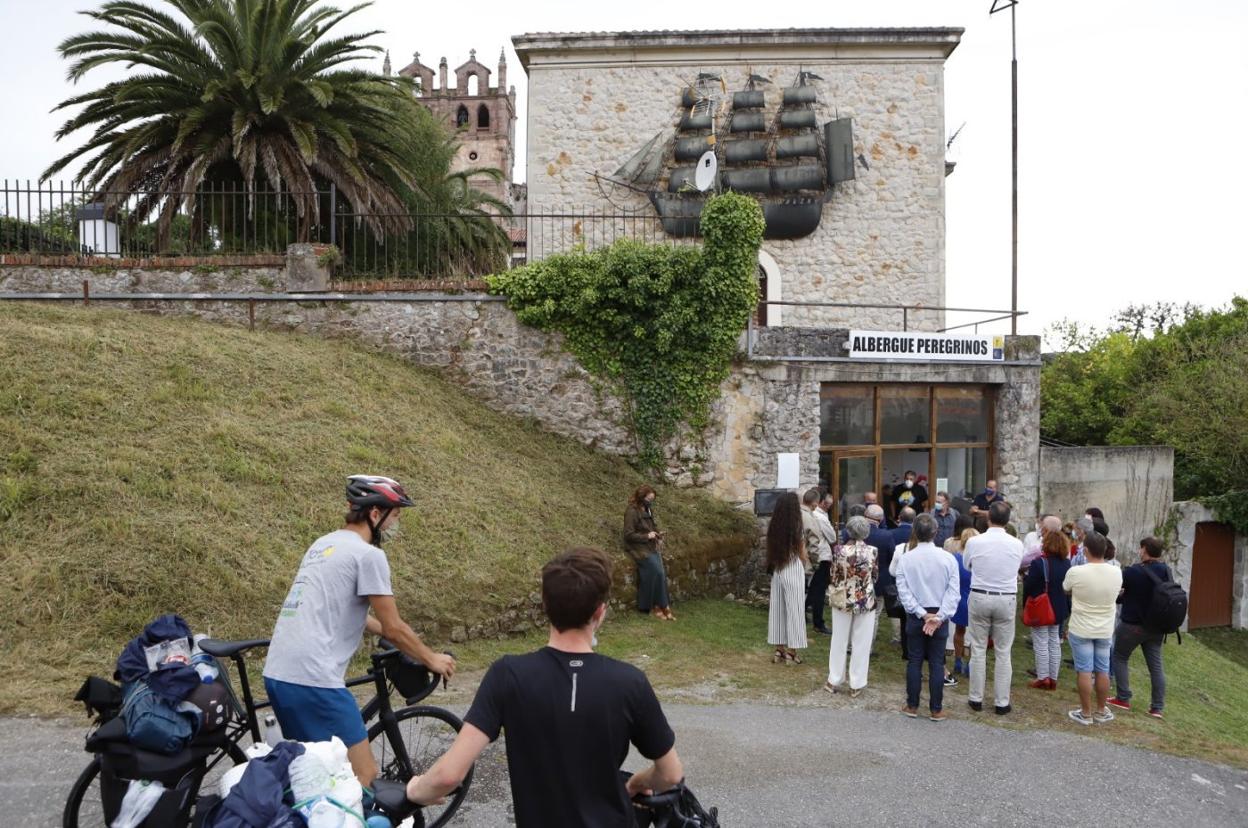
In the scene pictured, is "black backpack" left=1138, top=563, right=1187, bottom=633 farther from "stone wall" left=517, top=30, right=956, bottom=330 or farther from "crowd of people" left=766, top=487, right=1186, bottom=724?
"stone wall" left=517, top=30, right=956, bottom=330

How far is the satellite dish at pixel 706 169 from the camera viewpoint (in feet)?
64.0

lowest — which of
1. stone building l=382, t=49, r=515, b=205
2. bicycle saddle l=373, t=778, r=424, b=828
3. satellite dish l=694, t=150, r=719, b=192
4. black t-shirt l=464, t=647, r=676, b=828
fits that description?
bicycle saddle l=373, t=778, r=424, b=828

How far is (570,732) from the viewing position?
2785 millimetres

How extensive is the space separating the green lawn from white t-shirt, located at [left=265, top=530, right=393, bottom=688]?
3.50m

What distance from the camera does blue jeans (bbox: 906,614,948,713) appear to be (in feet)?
25.0

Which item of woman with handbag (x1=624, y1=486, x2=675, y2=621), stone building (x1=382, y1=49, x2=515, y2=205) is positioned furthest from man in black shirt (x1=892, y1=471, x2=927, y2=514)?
stone building (x1=382, y1=49, x2=515, y2=205)

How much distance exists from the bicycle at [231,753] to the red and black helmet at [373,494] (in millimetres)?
818

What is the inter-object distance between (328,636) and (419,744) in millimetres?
1304

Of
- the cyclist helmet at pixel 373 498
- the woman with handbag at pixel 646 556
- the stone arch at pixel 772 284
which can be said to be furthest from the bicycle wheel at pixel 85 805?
the stone arch at pixel 772 284

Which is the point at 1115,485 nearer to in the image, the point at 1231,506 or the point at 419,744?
the point at 1231,506

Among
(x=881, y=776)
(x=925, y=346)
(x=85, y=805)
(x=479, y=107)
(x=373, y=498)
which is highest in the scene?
(x=479, y=107)

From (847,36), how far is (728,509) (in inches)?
468

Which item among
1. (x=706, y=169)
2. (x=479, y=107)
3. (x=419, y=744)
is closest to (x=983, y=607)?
(x=419, y=744)

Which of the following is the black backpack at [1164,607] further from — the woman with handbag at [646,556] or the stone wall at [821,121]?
the stone wall at [821,121]
